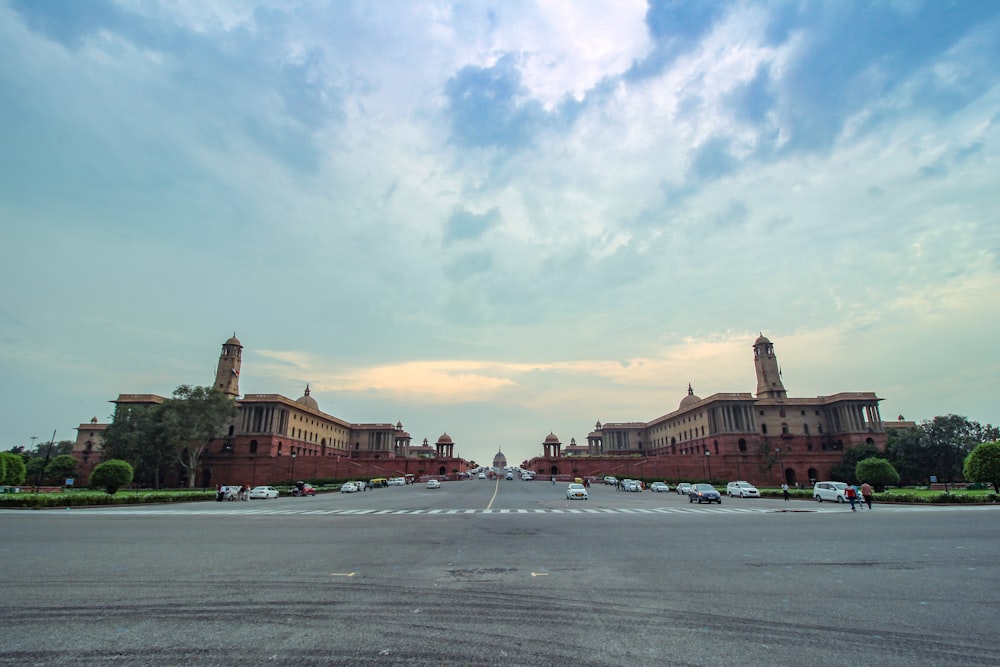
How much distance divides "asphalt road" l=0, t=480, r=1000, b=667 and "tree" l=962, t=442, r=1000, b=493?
34.0 m

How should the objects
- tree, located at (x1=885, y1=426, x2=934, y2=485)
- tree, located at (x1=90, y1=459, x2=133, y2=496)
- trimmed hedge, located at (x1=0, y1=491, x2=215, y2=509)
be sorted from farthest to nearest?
1. tree, located at (x1=885, y1=426, x2=934, y2=485)
2. tree, located at (x1=90, y1=459, x2=133, y2=496)
3. trimmed hedge, located at (x1=0, y1=491, x2=215, y2=509)

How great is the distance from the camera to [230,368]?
89.8 metres

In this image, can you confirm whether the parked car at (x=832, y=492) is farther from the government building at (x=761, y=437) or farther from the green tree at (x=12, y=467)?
the green tree at (x=12, y=467)

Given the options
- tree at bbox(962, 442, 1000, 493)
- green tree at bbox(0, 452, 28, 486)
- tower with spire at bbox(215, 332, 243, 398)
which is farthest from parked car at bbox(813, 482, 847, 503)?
tower with spire at bbox(215, 332, 243, 398)

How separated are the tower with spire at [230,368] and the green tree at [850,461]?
9247 cm

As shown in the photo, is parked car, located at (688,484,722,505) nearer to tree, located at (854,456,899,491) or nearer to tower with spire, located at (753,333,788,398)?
tree, located at (854,456,899,491)

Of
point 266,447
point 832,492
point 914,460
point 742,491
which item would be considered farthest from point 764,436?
point 266,447

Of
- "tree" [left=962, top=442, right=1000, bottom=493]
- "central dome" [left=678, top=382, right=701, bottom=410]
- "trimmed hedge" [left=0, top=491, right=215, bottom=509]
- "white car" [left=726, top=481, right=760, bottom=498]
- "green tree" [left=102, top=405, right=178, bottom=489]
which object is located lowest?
"white car" [left=726, top=481, right=760, bottom=498]

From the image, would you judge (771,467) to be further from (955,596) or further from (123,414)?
(123,414)

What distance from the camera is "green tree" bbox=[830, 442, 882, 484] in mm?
68188

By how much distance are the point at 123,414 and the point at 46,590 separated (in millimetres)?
72727

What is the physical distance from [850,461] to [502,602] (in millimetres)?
79534

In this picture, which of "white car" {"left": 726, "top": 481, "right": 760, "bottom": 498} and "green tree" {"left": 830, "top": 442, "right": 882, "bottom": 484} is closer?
"white car" {"left": 726, "top": 481, "right": 760, "bottom": 498}

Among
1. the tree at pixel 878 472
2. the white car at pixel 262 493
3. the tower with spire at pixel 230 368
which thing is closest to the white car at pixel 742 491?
the tree at pixel 878 472
